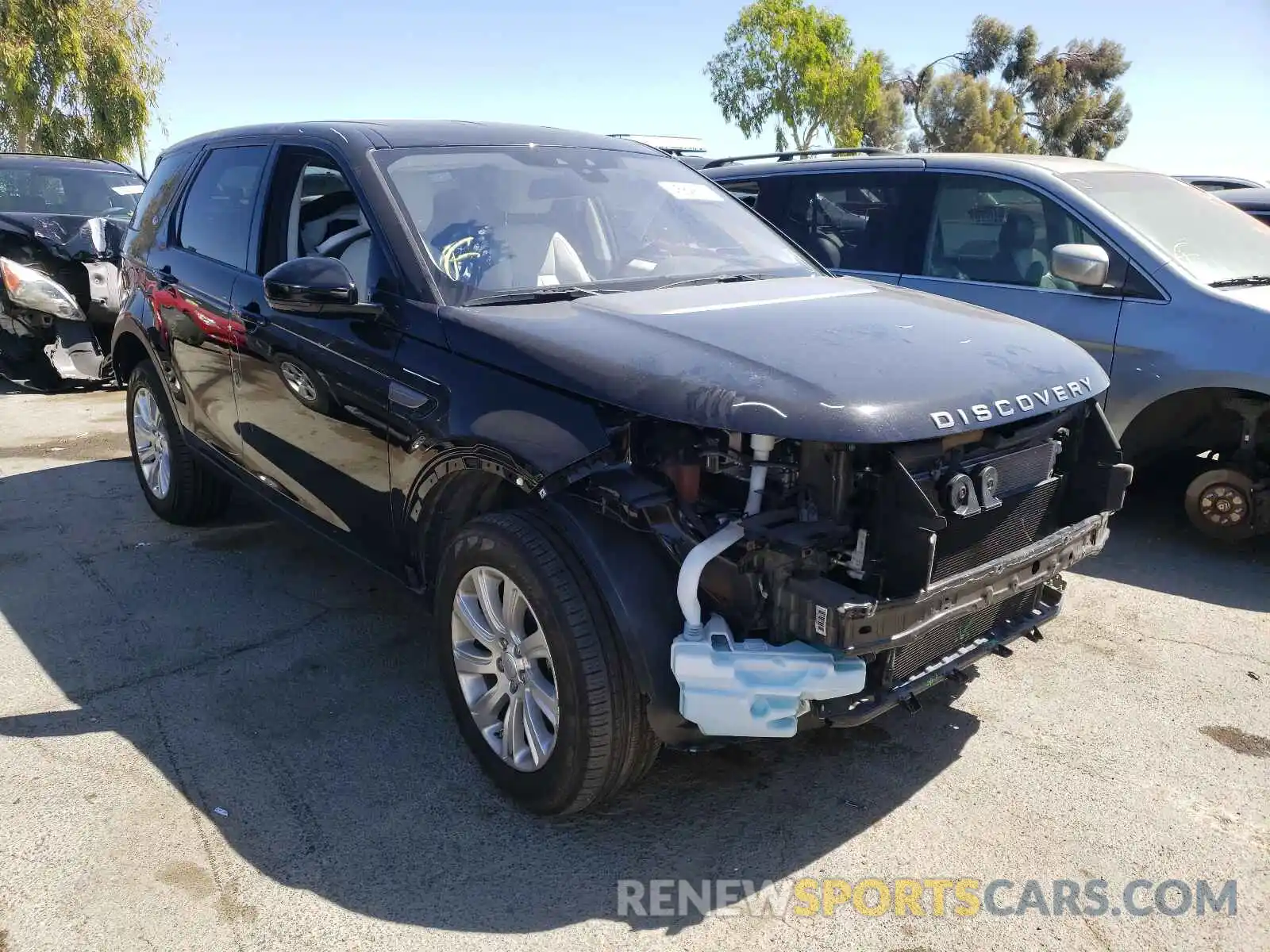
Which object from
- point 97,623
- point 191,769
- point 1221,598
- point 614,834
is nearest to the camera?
point 614,834

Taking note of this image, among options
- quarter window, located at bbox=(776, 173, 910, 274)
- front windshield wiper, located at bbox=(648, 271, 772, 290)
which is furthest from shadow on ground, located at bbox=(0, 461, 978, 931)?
quarter window, located at bbox=(776, 173, 910, 274)

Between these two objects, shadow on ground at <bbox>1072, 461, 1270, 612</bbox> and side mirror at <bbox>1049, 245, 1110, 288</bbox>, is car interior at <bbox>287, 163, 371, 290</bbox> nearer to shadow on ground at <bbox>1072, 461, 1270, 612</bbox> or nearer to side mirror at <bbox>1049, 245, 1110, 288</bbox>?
side mirror at <bbox>1049, 245, 1110, 288</bbox>

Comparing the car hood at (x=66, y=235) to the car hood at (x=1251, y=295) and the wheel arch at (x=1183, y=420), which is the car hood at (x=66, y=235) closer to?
the wheel arch at (x=1183, y=420)

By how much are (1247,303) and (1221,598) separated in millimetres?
1372

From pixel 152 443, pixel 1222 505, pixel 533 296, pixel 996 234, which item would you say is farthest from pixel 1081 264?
pixel 152 443

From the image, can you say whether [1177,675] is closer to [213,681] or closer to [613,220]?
[613,220]

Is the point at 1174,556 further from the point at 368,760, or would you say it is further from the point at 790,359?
the point at 368,760

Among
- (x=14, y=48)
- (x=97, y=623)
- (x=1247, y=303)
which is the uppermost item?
(x=14, y=48)

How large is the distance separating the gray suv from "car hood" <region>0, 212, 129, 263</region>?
6.27 metres

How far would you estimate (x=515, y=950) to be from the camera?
244cm

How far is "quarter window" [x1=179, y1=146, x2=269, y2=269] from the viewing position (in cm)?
425

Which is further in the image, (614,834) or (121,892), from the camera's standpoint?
(614,834)

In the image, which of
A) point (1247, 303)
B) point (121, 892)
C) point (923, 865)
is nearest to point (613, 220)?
point (923, 865)

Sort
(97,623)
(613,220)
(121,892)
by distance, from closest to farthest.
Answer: (121,892)
(613,220)
(97,623)
